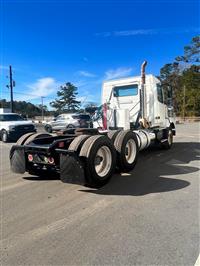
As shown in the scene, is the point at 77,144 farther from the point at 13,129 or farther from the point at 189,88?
the point at 189,88

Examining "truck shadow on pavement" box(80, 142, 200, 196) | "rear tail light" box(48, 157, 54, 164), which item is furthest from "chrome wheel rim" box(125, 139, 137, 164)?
"rear tail light" box(48, 157, 54, 164)

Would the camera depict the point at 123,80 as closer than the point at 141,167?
No

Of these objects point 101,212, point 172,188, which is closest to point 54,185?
point 101,212

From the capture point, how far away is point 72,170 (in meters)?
4.52

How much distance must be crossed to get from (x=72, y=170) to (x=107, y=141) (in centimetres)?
110

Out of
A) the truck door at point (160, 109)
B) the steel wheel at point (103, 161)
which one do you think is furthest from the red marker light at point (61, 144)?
the truck door at point (160, 109)

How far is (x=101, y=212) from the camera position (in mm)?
3932

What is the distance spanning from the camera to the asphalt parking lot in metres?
2.80

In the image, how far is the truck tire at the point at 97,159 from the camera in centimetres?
465

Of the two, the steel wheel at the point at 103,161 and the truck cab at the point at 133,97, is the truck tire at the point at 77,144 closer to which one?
the steel wheel at the point at 103,161

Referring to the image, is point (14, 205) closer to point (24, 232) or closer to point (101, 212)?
point (24, 232)

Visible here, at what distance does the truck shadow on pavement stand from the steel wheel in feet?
1.15

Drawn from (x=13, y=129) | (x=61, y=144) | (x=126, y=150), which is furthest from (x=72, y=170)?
(x=13, y=129)

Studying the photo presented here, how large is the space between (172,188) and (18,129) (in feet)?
38.3
